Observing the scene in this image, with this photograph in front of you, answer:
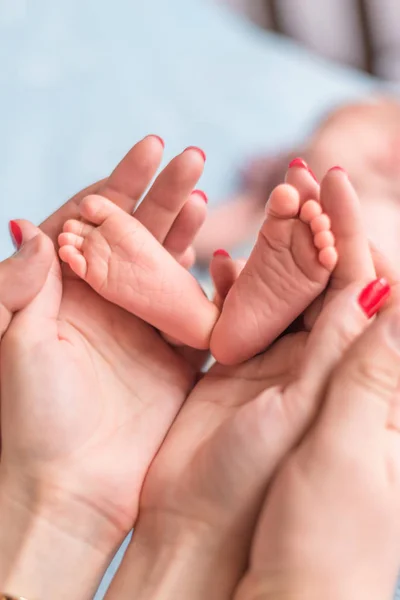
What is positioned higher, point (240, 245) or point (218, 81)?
point (218, 81)

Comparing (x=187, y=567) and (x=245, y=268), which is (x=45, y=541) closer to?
(x=187, y=567)

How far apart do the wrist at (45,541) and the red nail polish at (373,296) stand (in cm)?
35

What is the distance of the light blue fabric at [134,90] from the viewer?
126 centimetres

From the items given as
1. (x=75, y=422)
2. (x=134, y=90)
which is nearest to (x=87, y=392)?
(x=75, y=422)

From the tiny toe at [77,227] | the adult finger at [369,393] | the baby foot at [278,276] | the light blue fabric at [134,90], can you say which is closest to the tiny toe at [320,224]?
the baby foot at [278,276]

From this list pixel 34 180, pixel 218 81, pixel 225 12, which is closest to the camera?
pixel 34 180

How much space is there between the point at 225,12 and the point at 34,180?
74cm

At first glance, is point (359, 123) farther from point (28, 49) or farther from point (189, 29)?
point (28, 49)

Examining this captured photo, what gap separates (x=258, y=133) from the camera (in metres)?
1.41

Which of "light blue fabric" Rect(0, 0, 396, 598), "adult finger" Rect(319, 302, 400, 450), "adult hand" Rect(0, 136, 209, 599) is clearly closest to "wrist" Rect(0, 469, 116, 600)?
"adult hand" Rect(0, 136, 209, 599)

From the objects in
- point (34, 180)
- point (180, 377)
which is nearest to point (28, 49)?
point (34, 180)

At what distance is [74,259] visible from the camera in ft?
2.21

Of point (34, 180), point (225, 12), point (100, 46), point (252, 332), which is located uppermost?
point (225, 12)

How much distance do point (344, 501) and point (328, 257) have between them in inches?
9.0
